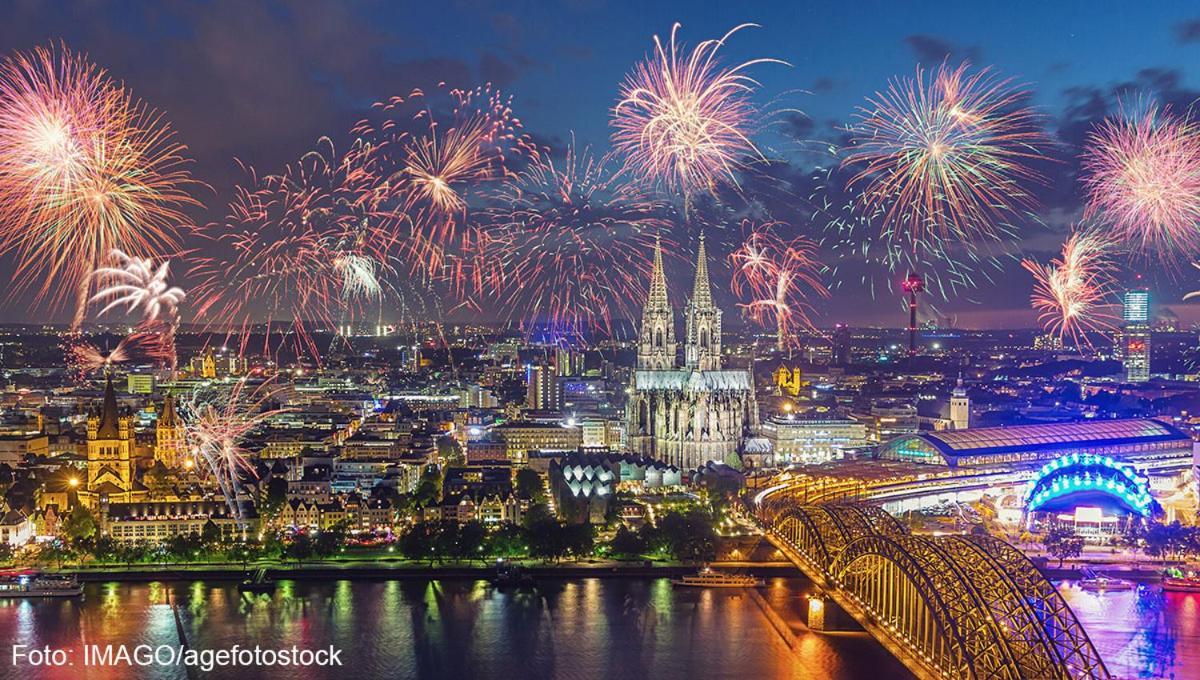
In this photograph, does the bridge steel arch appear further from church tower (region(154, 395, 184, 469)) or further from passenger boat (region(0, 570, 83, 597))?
church tower (region(154, 395, 184, 469))

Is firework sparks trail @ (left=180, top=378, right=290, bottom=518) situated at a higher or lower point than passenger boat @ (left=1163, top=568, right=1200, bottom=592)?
higher

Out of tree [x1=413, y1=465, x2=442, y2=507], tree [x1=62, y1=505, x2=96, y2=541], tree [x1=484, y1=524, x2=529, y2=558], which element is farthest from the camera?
tree [x1=413, y1=465, x2=442, y2=507]

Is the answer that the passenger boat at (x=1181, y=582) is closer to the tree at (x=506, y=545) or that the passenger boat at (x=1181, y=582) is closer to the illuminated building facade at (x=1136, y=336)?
the tree at (x=506, y=545)

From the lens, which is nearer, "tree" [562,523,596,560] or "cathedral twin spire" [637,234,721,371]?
"tree" [562,523,596,560]

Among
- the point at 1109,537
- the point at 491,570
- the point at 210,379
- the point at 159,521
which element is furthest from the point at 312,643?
the point at 210,379

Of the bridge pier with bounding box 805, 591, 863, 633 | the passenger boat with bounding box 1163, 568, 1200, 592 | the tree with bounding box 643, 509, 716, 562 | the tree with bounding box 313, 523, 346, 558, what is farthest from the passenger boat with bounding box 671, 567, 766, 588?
the passenger boat with bounding box 1163, 568, 1200, 592

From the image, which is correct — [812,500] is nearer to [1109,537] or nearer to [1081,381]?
[1109,537]

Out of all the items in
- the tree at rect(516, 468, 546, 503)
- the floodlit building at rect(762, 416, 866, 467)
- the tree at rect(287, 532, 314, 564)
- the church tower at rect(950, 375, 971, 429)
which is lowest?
the tree at rect(287, 532, 314, 564)
